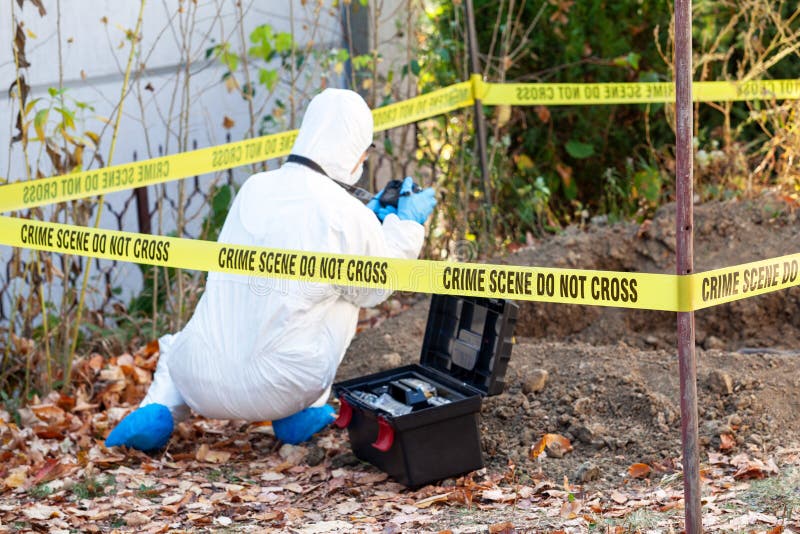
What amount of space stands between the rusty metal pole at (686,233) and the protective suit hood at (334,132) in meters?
1.72

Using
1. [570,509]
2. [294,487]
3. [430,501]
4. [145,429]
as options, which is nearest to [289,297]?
[294,487]

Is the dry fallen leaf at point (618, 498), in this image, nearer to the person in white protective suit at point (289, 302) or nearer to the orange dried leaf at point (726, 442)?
the orange dried leaf at point (726, 442)

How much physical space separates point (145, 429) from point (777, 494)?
2441 mm

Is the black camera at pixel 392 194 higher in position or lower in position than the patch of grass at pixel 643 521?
higher

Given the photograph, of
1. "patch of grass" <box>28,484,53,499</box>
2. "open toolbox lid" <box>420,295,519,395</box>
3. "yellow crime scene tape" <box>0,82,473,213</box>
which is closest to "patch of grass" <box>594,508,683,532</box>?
"open toolbox lid" <box>420,295,519,395</box>

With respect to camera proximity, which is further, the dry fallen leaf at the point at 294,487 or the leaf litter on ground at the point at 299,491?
the dry fallen leaf at the point at 294,487

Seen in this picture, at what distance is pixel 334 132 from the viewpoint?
4242 mm

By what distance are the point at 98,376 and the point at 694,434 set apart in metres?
3.35

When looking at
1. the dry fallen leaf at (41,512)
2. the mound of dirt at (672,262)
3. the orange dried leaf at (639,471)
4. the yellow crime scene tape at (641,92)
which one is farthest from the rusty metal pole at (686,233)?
the yellow crime scene tape at (641,92)

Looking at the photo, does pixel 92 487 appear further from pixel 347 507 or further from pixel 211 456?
pixel 347 507

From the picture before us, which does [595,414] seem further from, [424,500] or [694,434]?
[694,434]

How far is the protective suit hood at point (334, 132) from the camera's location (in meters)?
4.25

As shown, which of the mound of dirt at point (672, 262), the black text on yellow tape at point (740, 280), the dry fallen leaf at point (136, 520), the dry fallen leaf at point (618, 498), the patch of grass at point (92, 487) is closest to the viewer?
the black text on yellow tape at point (740, 280)

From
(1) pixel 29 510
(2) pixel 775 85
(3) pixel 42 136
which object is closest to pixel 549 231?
(2) pixel 775 85
